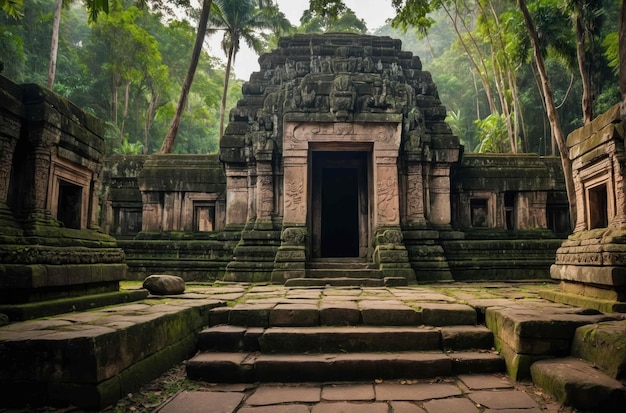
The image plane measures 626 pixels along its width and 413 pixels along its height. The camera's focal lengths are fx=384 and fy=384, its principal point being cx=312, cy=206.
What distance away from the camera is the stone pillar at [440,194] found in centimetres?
944

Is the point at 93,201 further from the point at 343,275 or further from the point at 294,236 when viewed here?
the point at 343,275

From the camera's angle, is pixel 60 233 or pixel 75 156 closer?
pixel 60 233

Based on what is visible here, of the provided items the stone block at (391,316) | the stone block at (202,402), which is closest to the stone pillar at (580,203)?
the stone block at (391,316)

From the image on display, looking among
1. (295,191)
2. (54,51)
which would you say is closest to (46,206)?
(295,191)

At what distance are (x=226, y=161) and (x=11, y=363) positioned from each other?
7.09 m

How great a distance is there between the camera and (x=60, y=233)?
14.0 feet

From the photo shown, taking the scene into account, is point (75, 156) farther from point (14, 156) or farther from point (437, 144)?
point (437, 144)

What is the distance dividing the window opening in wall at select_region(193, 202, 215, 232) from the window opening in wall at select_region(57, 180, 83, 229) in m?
5.13

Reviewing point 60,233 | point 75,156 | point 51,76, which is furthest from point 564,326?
point 51,76

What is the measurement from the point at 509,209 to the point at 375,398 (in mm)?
8918

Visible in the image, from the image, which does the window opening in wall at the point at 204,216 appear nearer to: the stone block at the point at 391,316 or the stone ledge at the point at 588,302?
the stone block at the point at 391,316

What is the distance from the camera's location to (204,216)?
34.9 ft

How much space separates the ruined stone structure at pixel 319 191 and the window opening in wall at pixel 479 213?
5cm

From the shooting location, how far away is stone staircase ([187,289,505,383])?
3.51 metres
